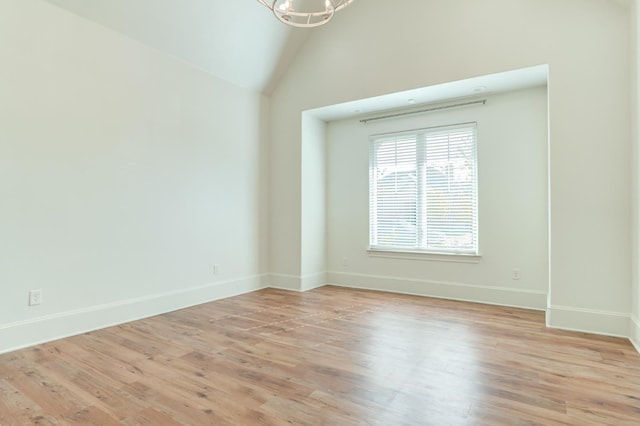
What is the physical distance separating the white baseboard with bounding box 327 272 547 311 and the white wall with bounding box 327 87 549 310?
0.4 inches

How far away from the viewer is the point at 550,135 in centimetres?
348

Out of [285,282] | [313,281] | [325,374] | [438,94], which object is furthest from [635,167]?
[285,282]

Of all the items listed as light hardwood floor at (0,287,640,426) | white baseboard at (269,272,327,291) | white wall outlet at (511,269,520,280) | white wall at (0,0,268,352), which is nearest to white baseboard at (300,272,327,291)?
white baseboard at (269,272,327,291)

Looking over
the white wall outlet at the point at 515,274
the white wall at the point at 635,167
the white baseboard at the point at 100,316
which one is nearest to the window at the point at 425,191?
the white wall outlet at the point at 515,274

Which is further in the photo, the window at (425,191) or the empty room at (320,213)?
the window at (425,191)

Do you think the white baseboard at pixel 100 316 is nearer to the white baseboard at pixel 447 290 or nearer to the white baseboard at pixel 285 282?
the white baseboard at pixel 285 282

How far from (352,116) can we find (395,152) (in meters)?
0.90

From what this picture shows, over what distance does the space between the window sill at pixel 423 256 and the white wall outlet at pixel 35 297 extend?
389cm

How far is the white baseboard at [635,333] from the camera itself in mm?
2883

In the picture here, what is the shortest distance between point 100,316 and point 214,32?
3.32m

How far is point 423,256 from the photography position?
16.0 ft

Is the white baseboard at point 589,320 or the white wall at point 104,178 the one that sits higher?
the white wall at point 104,178

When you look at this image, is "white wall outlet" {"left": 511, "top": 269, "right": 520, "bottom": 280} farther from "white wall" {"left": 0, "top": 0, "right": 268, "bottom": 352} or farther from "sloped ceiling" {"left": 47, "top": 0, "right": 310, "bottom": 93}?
"sloped ceiling" {"left": 47, "top": 0, "right": 310, "bottom": 93}

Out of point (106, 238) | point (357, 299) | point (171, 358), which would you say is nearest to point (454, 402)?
point (171, 358)
